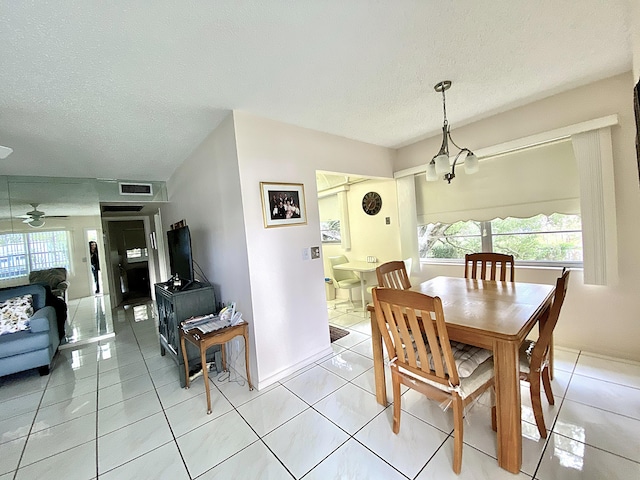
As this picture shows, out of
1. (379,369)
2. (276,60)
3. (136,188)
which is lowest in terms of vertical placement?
(379,369)

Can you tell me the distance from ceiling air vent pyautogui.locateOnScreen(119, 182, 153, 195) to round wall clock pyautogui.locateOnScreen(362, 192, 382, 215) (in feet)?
11.9

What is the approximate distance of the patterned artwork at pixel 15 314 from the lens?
9.55 feet

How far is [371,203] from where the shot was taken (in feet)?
14.3

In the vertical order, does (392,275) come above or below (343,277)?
above

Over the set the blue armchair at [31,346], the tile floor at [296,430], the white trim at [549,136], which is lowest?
the tile floor at [296,430]

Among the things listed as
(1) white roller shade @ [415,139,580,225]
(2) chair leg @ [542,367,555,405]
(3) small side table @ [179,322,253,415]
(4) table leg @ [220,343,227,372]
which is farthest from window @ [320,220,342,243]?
(2) chair leg @ [542,367,555,405]

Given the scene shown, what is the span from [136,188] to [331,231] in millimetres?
3491

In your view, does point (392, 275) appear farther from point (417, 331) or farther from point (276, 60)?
point (276, 60)

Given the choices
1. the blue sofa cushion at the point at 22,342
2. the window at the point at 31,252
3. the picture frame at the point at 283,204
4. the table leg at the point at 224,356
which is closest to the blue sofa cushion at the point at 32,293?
the window at the point at 31,252

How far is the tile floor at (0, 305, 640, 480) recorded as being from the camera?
147 cm

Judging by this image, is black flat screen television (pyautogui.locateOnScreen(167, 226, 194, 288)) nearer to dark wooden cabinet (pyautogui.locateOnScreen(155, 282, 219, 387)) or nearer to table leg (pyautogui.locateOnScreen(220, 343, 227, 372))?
dark wooden cabinet (pyautogui.locateOnScreen(155, 282, 219, 387))

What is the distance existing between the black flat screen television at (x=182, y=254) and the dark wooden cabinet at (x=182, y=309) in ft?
0.53

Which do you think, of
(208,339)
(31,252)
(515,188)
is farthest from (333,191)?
(31,252)

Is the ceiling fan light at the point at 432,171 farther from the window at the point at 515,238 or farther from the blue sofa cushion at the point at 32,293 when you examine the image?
the blue sofa cushion at the point at 32,293
